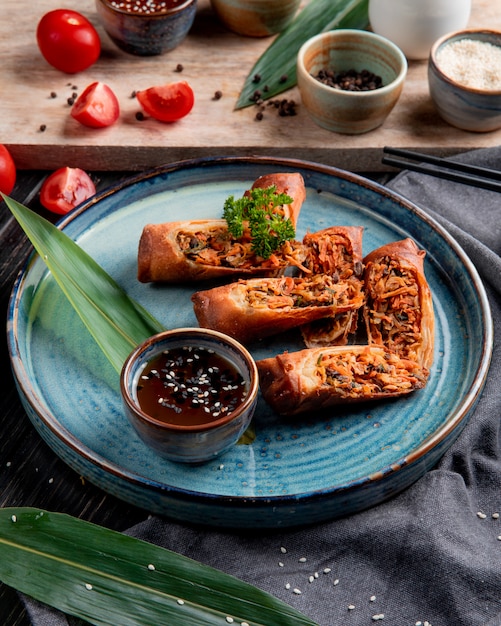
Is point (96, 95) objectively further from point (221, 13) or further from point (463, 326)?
point (463, 326)

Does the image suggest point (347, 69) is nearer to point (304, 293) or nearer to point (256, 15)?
point (256, 15)

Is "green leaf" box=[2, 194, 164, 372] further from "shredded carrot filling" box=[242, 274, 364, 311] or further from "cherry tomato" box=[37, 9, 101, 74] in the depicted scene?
"cherry tomato" box=[37, 9, 101, 74]

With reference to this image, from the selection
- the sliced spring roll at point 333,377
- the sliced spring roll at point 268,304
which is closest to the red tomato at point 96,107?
the sliced spring roll at point 268,304

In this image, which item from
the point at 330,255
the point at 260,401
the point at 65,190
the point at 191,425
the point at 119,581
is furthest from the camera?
the point at 65,190

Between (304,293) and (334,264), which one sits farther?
(334,264)

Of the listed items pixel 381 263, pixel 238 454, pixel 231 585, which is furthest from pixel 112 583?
pixel 381 263

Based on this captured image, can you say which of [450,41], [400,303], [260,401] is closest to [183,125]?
[450,41]
